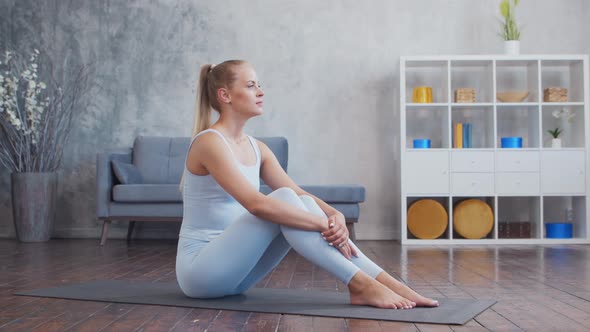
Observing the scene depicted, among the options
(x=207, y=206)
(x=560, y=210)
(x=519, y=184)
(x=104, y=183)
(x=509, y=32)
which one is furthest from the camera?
(x=560, y=210)

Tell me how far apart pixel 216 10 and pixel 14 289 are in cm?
392

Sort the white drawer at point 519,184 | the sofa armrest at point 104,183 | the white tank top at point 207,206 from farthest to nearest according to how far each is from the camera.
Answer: the white drawer at point 519,184 < the sofa armrest at point 104,183 < the white tank top at point 207,206

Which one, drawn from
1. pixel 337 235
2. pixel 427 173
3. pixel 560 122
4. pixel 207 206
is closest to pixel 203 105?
pixel 207 206

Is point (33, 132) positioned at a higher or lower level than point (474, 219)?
higher

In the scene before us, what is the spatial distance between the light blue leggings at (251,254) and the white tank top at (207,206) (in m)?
0.05

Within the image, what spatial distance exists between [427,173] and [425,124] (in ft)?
1.95

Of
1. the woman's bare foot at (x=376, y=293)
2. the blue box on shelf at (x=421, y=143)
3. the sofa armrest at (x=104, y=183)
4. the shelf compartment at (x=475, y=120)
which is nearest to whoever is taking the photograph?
the woman's bare foot at (x=376, y=293)

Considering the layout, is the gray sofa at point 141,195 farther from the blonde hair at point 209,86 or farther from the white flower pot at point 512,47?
the blonde hair at point 209,86

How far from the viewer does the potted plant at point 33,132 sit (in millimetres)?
5902

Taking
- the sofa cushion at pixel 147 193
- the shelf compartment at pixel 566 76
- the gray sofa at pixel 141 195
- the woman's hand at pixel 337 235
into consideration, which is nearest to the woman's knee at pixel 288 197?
the woman's hand at pixel 337 235

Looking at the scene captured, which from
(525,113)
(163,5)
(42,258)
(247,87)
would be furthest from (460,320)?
(163,5)

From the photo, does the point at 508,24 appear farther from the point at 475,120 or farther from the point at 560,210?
the point at 560,210

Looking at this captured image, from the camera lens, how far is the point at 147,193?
5.51m

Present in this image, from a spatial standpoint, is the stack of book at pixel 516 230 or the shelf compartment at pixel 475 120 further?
the shelf compartment at pixel 475 120
